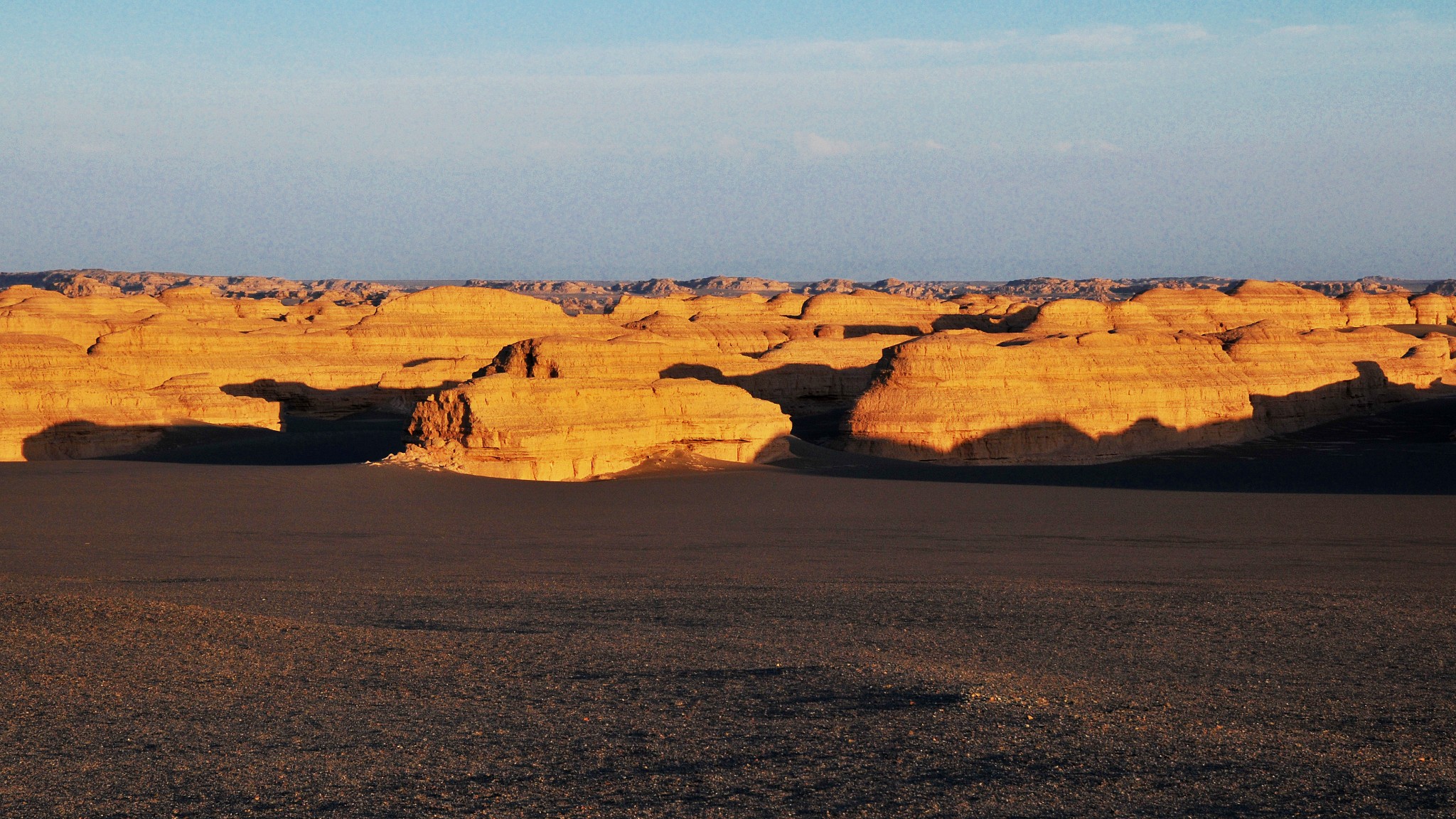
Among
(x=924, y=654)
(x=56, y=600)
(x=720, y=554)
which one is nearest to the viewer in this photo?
(x=924, y=654)

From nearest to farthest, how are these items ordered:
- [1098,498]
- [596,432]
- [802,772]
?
1. [802,772]
2. [1098,498]
3. [596,432]

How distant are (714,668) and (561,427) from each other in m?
16.3

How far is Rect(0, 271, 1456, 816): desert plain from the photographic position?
22.6 ft

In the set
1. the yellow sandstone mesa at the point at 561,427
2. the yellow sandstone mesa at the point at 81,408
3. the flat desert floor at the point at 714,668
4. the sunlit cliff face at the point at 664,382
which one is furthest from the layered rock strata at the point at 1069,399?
the yellow sandstone mesa at the point at 81,408

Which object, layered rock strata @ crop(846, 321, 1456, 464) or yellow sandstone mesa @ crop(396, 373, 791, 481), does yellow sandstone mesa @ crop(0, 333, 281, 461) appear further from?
layered rock strata @ crop(846, 321, 1456, 464)

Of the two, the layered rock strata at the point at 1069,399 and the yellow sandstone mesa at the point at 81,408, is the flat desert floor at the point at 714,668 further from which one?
the layered rock strata at the point at 1069,399

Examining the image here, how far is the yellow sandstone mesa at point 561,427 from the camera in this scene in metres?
24.5

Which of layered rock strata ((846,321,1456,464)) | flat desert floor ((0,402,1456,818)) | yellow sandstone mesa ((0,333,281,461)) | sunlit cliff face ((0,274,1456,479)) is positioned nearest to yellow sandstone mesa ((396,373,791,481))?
sunlit cliff face ((0,274,1456,479))

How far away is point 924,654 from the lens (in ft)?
31.8

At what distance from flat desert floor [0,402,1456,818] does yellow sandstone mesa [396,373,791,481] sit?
5478 millimetres

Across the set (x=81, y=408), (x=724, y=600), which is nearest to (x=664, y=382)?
(x=81, y=408)

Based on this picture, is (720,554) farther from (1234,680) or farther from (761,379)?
(761,379)

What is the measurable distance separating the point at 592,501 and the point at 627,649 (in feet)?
40.5

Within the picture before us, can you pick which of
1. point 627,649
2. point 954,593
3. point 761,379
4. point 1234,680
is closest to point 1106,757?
point 1234,680
